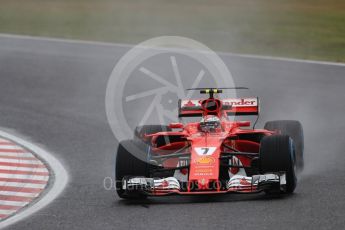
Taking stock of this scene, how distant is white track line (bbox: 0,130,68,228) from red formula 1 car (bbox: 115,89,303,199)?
101 cm

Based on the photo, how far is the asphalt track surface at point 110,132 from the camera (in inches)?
406

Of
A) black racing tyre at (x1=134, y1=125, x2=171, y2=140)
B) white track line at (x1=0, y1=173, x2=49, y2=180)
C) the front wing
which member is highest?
black racing tyre at (x1=134, y1=125, x2=171, y2=140)

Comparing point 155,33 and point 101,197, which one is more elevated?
point 155,33

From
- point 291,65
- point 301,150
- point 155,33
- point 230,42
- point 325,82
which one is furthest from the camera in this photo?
point 155,33

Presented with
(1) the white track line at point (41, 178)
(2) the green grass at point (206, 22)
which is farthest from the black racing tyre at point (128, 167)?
(2) the green grass at point (206, 22)

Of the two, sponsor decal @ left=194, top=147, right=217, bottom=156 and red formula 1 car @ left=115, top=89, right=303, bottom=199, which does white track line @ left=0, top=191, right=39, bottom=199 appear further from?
sponsor decal @ left=194, top=147, right=217, bottom=156

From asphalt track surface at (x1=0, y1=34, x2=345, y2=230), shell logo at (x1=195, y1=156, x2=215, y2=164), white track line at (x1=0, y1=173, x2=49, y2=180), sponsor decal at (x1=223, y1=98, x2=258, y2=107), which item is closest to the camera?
asphalt track surface at (x1=0, y1=34, x2=345, y2=230)

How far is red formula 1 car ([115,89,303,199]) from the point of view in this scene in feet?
36.2

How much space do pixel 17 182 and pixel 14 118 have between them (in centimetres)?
518

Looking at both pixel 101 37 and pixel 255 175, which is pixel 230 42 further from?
pixel 255 175

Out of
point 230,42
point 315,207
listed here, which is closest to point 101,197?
point 315,207

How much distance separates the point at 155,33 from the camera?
29.3m

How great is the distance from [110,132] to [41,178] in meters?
3.42

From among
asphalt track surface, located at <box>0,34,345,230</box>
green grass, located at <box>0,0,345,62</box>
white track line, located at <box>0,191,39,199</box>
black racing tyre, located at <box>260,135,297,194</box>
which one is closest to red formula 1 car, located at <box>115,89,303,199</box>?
black racing tyre, located at <box>260,135,297,194</box>
